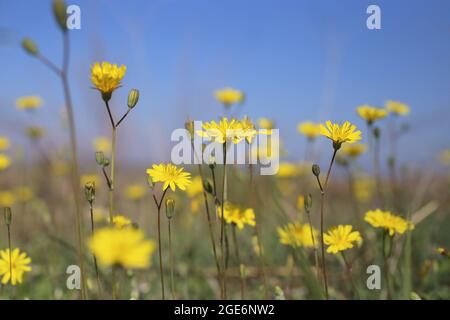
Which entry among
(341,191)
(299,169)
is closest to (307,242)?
(299,169)

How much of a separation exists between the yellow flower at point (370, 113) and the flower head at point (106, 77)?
2.78ft

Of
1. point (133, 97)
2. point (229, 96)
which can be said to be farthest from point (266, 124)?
point (133, 97)

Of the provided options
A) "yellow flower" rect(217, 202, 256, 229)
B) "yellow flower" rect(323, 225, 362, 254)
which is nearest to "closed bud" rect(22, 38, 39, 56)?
"yellow flower" rect(217, 202, 256, 229)

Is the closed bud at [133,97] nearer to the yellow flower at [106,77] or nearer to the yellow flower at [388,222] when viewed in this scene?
the yellow flower at [106,77]

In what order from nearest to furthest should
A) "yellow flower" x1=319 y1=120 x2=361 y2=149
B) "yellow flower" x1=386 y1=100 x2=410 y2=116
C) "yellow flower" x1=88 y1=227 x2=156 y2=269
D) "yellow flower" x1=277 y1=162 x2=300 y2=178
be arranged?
"yellow flower" x1=88 y1=227 x2=156 y2=269 < "yellow flower" x1=319 y1=120 x2=361 y2=149 < "yellow flower" x1=386 y1=100 x2=410 y2=116 < "yellow flower" x1=277 y1=162 x2=300 y2=178

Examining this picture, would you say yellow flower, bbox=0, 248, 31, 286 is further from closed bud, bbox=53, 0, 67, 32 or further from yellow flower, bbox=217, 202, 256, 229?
closed bud, bbox=53, 0, 67, 32

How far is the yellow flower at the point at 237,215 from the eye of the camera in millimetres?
1208

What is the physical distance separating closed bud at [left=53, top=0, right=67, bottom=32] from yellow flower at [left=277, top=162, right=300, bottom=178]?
1797 mm

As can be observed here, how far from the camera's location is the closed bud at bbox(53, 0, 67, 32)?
30.6 inches

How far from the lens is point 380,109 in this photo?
1503 mm

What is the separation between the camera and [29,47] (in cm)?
83

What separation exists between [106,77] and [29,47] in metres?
0.15

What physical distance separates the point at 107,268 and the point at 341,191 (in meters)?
2.67
